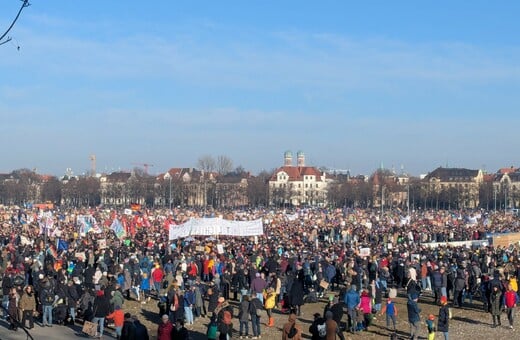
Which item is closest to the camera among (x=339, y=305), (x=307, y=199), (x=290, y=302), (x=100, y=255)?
(x=339, y=305)

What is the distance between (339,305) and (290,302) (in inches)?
147

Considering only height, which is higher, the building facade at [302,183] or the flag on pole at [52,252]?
the building facade at [302,183]

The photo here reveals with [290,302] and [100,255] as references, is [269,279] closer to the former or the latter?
[290,302]

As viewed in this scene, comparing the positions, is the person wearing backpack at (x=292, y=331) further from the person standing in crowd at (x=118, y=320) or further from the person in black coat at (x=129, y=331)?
the person standing in crowd at (x=118, y=320)

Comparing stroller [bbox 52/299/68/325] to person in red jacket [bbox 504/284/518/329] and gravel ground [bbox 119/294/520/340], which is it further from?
person in red jacket [bbox 504/284/518/329]

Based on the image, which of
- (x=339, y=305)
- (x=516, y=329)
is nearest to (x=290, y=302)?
(x=339, y=305)

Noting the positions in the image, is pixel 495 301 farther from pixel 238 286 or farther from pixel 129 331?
pixel 129 331

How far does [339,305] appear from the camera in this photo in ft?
55.4

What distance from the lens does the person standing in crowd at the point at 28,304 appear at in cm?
1817

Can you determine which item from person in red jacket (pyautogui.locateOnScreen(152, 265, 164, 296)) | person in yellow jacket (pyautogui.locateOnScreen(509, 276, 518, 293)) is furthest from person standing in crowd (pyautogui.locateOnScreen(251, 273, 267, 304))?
person in yellow jacket (pyautogui.locateOnScreen(509, 276, 518, 293))

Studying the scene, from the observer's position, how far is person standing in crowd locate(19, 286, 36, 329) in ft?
59.6

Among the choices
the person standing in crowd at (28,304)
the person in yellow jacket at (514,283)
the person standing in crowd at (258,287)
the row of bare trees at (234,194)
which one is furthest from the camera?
the row of bare trees at (234,194)

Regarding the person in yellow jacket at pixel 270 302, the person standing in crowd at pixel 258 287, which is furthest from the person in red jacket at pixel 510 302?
the person standing in crowd at pixel 258 287

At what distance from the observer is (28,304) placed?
18.2 m
